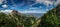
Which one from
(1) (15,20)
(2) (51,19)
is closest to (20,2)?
(1) (15,20)

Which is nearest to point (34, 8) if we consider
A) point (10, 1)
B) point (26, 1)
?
point (26, 1)

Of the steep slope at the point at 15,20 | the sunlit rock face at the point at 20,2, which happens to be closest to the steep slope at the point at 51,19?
the steep slope at the point at 15,20

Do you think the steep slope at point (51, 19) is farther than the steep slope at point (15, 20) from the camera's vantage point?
No

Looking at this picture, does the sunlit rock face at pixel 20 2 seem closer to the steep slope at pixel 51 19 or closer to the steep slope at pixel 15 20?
the steep slope at pixel 15 20

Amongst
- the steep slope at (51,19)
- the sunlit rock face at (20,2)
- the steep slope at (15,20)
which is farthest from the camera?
the sunlit rock face at (20,2)

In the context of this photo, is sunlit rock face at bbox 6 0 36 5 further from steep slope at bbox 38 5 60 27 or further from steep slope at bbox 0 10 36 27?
steep slope at bbox 38 5 60 27

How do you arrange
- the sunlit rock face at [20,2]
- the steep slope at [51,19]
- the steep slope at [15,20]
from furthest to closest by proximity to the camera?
the sunlit rock face at [20,2]
the steep slope at [15,20]
the steep slope at [51,19]

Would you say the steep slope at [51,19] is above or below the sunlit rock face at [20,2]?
below

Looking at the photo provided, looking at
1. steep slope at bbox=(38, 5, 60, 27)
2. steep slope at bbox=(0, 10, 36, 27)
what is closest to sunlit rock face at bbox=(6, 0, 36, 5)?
steep slope at bbox=(0, 10, 36, 27)
